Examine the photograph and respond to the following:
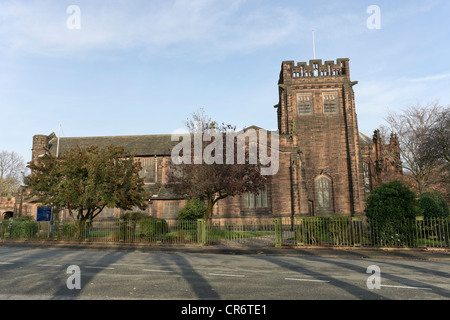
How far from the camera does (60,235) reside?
2333 cm

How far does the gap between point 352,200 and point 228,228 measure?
17646 millimetres

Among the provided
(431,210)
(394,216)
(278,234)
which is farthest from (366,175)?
(278,234)

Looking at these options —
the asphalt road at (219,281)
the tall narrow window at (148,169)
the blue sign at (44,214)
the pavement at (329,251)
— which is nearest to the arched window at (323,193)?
the pavement at (329,251)

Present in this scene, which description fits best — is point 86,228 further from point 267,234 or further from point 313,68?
point 313,68

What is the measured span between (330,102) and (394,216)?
22543mm

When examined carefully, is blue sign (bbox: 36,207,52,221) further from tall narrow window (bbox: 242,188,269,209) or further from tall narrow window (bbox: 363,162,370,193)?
tall narrow window (bbox: 363,162,370,193)

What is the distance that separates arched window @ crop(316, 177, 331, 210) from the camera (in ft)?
116

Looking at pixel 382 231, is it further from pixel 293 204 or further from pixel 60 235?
pixel 60 235

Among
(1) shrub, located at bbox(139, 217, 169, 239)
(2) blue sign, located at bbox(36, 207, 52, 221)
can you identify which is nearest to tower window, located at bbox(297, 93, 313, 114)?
(1) shrub, located at bbox(139, 217, 169, 239)

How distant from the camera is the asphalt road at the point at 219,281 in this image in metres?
7.20

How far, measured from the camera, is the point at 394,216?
1741 cm

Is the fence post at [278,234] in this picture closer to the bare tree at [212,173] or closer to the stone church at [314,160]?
the bare tree at [212,173]
